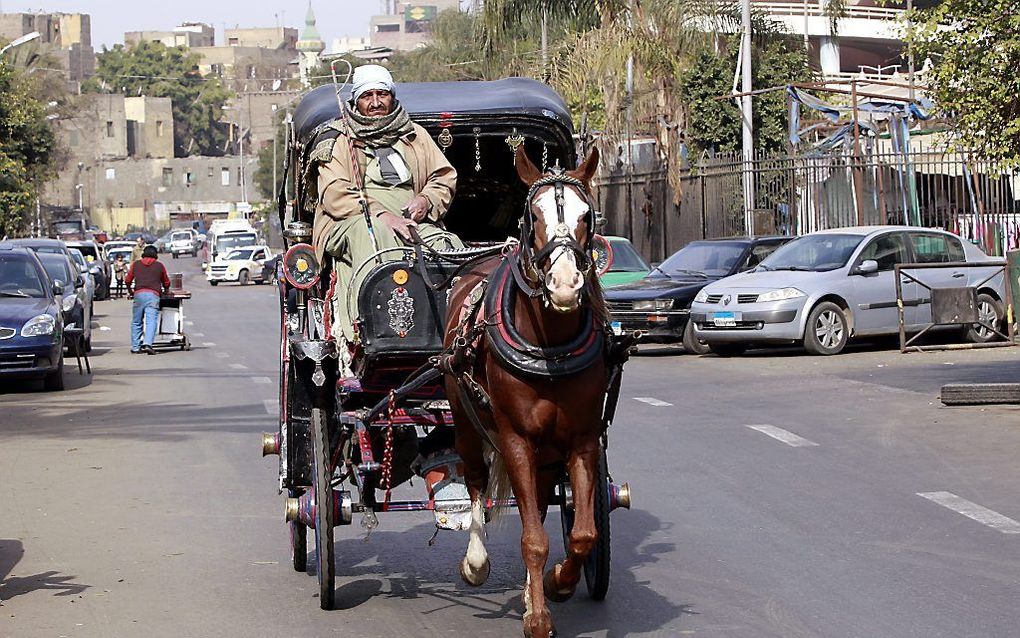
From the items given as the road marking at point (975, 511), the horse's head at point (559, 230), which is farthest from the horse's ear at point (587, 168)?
the road marking at point (975, 511)

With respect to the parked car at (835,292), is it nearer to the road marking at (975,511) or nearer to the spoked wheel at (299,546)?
the road marking at (975,511)

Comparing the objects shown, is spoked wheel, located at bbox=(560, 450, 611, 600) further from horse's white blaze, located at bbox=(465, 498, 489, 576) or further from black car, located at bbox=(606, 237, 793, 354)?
black car, located at bbox=(606, 237, 793, 354)

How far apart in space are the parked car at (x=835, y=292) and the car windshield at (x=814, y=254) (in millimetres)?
14

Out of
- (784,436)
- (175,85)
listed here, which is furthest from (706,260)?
(175,85)

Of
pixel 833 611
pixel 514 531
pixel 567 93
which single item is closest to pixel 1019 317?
pixel 514 531

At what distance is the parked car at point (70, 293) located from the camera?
22906 millimetres

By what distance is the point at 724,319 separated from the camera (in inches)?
831

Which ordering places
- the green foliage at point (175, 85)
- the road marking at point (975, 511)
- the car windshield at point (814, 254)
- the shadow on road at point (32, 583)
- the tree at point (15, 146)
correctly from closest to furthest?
the shadow on road at point (32, 583) → the road marking at point (975, 511) → the car windshield at point (814, 254) → the tree at point (15, 146) → the green foliage at point (175, 85)

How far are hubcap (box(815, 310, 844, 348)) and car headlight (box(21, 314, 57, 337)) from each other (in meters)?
9.57

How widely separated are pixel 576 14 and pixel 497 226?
2738 centimetres

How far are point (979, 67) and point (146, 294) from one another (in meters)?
14.8

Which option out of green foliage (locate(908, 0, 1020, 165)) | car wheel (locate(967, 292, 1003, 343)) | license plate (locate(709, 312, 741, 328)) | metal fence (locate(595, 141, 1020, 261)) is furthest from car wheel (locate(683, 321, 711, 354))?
green foliage (locate(908, 0, 1020, 165))

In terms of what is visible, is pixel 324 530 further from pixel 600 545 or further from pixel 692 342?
pixel 692 342

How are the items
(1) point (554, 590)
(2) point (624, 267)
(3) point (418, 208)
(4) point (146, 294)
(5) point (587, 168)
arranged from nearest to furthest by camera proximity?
(5) point (587, 168), (1) point (554, 590), (3) point (418, 208), (2) point (624, 267), (4) point (146, 294)
